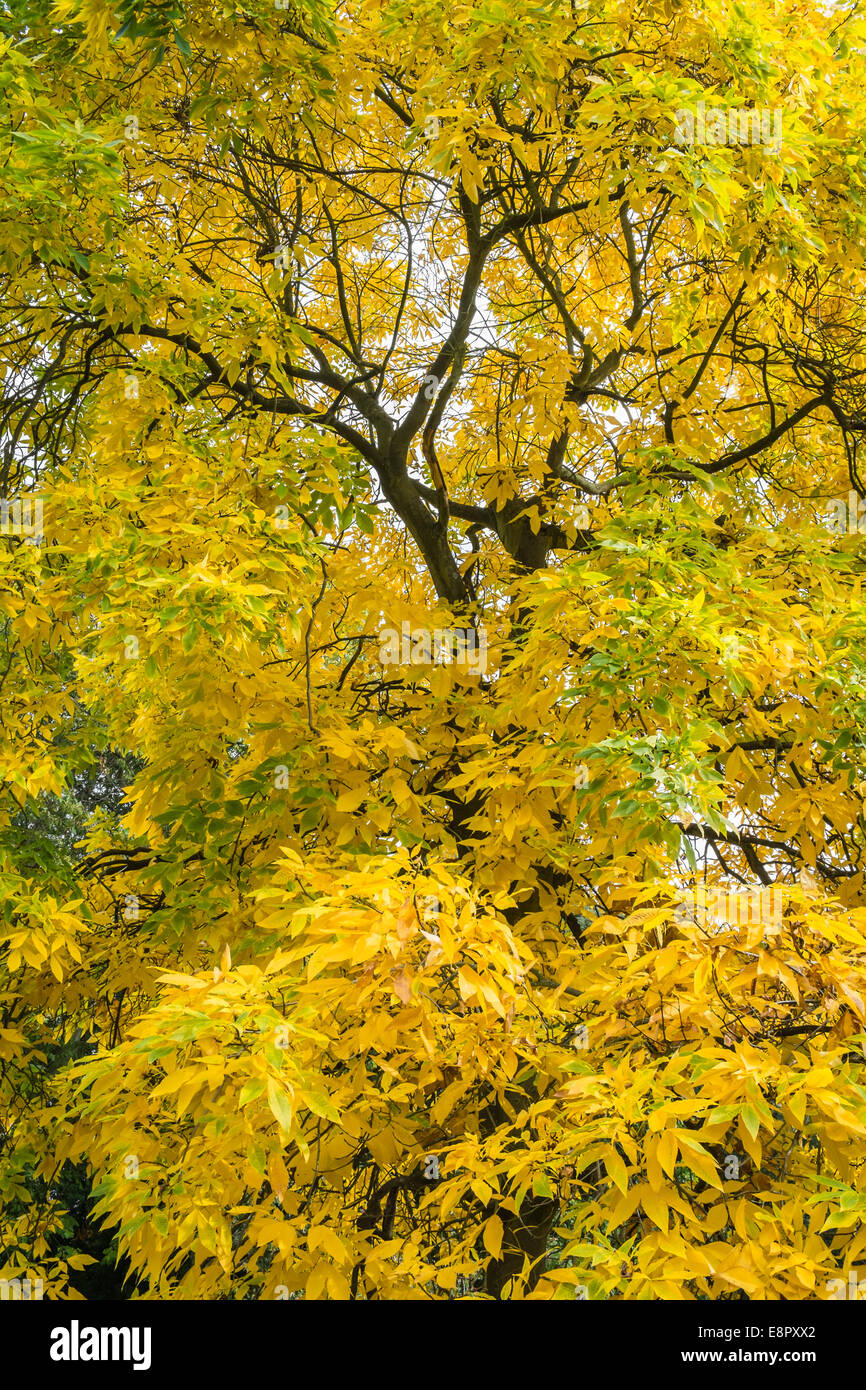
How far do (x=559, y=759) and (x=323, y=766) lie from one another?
775 millimetres

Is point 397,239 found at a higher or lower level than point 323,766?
higher

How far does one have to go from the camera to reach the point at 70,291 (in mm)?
4051

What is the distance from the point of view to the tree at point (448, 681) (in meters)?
2.23

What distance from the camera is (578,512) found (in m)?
4.43

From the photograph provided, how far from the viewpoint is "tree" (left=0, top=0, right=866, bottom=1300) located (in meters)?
2.23

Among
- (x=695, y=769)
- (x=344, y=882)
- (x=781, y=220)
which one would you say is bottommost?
(x=344, y=882)

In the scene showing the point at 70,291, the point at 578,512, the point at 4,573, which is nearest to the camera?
the point at 4,573

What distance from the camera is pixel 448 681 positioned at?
392 centimetres

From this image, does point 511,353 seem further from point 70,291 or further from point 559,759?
point 559,759

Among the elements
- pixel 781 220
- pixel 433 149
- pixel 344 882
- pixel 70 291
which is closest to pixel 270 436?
pixel 70 291
